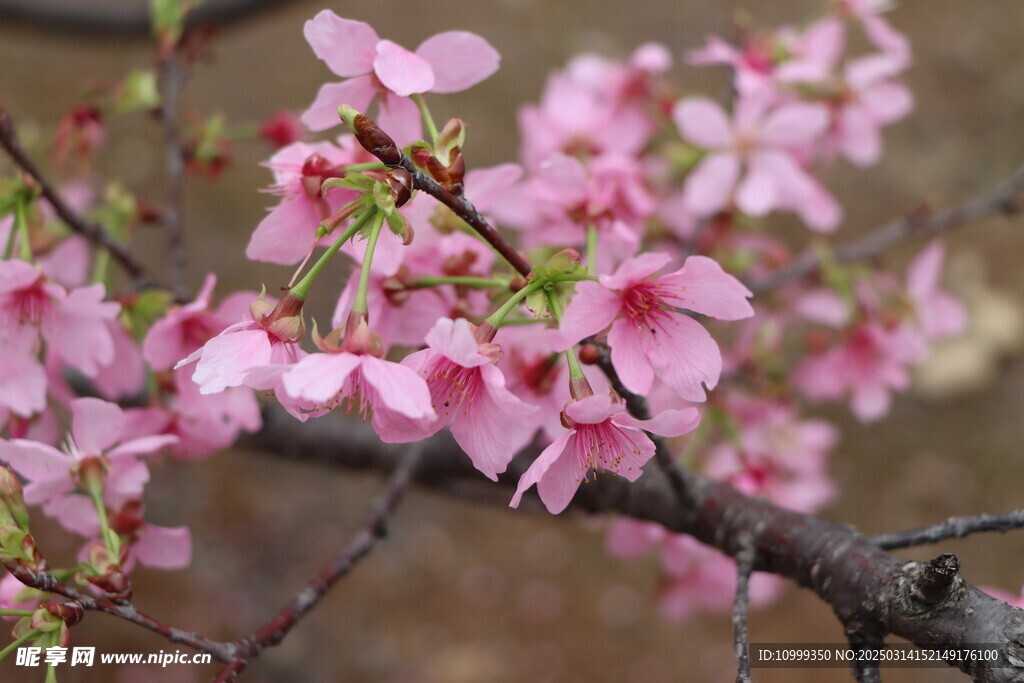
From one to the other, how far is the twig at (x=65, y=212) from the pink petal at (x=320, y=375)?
1.25 feet

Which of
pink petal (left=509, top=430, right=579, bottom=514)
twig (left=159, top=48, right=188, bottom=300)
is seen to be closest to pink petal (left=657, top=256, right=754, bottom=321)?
pink petal (left=509, top=430, right=579, bottom=514)

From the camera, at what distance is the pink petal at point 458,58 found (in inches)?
22.4

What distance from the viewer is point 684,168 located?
1055 mm

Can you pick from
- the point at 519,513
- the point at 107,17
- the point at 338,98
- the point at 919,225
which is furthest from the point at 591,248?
the point at 519,513

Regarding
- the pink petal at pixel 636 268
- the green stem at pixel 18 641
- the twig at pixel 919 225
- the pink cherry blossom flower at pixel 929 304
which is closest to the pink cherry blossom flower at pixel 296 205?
the pink petal at pixel 636 268

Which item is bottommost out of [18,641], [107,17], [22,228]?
[18,641]

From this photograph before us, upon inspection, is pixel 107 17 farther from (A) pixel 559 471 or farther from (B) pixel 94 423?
(A) pixel 559 471

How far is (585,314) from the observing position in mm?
490

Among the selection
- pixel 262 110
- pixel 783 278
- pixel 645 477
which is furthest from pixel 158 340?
pixel 262 110

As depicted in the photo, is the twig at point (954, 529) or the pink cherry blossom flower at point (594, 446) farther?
the twig at point (954, 529)

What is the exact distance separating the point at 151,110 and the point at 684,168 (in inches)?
27.1

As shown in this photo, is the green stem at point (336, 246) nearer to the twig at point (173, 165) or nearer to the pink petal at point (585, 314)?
the pink petal at point (585, 314)

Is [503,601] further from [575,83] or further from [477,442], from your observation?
[477,442]

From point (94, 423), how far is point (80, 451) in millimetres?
27
